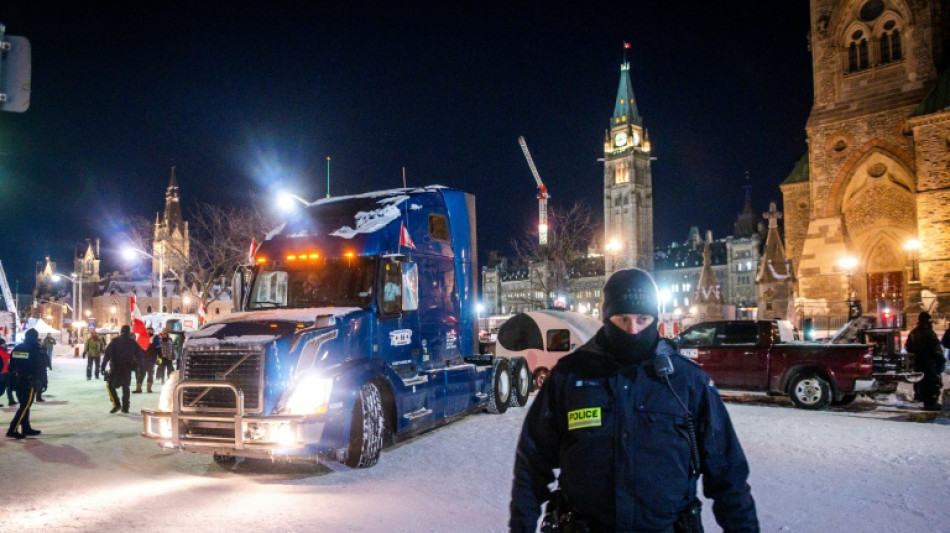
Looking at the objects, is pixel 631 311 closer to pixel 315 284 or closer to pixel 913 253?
pixel 315 284

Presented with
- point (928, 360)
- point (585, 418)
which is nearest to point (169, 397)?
point (585, 418)

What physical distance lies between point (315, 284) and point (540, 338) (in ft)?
29.7

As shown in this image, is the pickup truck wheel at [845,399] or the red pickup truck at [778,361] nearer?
the red pickup truck at [778,361]

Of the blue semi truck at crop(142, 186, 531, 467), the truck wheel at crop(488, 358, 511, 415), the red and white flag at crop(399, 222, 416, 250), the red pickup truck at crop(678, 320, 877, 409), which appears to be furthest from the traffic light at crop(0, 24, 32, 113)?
the red pickup truck at crop(678, 320, 877, 409)

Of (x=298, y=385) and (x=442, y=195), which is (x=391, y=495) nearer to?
(x=298, y=385)

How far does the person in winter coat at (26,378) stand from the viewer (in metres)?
12.1

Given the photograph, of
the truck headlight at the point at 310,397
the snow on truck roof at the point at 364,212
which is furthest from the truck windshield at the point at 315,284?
the truck headlight at the point at 310,397

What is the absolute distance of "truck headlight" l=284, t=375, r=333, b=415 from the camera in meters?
8.27

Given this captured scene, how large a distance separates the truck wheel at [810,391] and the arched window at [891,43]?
71.9ft

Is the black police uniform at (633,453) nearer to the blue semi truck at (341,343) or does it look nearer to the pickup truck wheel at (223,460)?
the blue semi truck at (341,343)

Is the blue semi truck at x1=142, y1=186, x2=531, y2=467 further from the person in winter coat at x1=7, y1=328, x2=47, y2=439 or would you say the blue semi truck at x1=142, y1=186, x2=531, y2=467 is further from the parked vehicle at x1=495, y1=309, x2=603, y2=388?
the person in winter coat at x1=7, y1=328, x2=47, y2=439

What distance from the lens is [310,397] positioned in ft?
27.3

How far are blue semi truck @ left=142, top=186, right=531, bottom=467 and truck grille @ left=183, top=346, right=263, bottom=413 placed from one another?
0.02 metres

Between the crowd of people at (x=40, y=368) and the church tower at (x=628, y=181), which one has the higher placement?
the church tower at (x=628, y=181)
